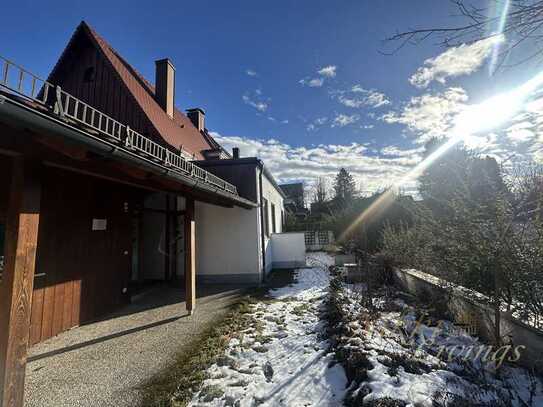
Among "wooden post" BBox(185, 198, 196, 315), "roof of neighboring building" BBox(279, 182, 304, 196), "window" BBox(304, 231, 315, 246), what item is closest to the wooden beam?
"wooden post" BBox(185, 198, 196, 315)

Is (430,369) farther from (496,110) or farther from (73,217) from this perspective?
(73,217)

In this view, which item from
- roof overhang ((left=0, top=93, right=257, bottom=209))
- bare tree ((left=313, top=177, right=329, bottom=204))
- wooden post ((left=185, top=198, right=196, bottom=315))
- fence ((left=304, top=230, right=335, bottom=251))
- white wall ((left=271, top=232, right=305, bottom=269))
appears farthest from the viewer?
bare tree ((left=313, top=177, right=329, bottom=204))

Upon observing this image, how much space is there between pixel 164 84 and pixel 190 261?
835cm

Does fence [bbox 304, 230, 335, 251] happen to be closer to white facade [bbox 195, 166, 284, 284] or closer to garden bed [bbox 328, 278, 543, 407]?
white facade [bbox 195, 166, 284, 284]

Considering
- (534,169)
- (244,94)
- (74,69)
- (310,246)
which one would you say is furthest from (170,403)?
(310,246)

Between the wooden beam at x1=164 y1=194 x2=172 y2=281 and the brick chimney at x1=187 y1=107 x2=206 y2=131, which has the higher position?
the brick chimney at x1=187 y1=107 x2=206 y2=131

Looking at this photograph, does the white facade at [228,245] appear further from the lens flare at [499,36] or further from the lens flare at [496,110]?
the lens flare at [499,36]

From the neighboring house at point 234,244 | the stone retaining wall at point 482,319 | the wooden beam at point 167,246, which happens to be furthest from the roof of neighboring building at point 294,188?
the stone retaining wall at point 482,319

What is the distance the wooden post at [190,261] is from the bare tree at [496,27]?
4345 mm

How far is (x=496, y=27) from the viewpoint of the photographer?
178 cm

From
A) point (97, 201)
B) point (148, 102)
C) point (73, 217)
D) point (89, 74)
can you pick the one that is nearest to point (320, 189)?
point (148, 102)

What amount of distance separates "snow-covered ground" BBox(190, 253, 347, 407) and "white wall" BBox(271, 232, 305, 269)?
551 cm

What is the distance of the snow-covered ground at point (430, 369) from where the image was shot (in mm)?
2130

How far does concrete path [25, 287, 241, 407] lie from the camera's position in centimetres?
251
